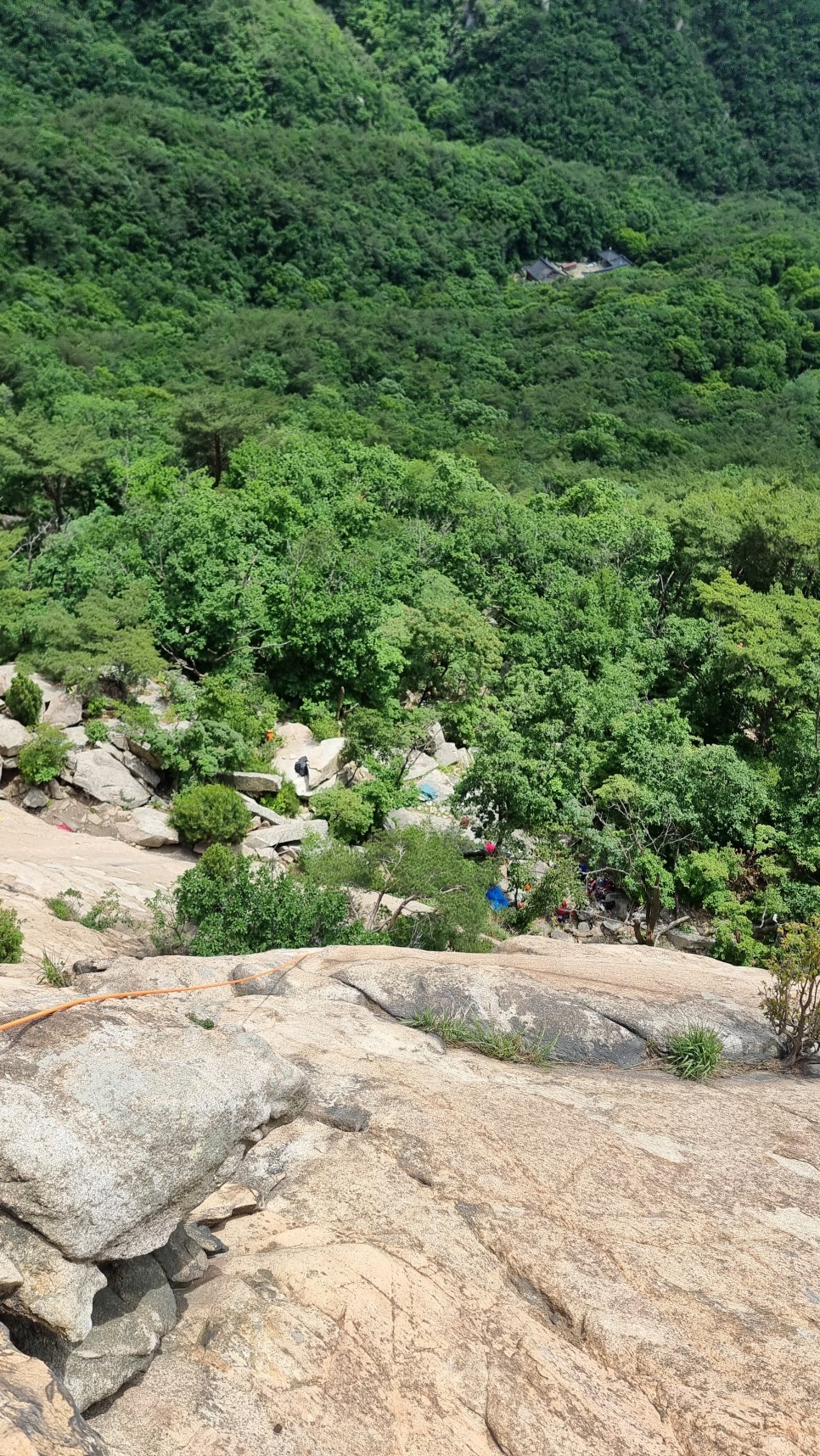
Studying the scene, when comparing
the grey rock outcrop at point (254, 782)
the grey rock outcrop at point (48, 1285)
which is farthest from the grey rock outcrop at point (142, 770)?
the grey rock outcrop at point (48, 1285)

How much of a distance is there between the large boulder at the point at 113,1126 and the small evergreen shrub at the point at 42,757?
18.3 meters

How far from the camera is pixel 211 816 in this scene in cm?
2247

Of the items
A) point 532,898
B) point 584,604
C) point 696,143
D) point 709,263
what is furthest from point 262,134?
point 532,898

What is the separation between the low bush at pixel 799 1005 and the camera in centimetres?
1081

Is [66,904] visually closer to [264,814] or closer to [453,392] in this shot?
[264,814]

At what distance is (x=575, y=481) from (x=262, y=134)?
7848 cm

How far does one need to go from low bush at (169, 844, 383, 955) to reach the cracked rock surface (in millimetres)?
→ 5775

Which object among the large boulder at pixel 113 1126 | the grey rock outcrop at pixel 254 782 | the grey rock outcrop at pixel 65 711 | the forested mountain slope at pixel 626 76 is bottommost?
the grey rock outcrop at pixel 65 711

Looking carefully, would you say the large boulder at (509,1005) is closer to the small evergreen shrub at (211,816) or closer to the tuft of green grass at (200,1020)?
the tuft of green grass at (200,1020)

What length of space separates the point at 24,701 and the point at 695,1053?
19.4 m

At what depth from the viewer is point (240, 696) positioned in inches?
1035

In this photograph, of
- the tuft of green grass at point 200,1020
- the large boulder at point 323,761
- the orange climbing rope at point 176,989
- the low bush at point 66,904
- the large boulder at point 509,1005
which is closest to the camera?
the orange climbing rope at point 176,989

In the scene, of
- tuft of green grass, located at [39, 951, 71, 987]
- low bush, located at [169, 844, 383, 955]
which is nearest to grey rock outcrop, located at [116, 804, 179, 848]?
low bush, located at [169, 844, 383, 955]

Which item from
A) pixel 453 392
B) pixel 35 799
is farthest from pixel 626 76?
pixel 35 799
